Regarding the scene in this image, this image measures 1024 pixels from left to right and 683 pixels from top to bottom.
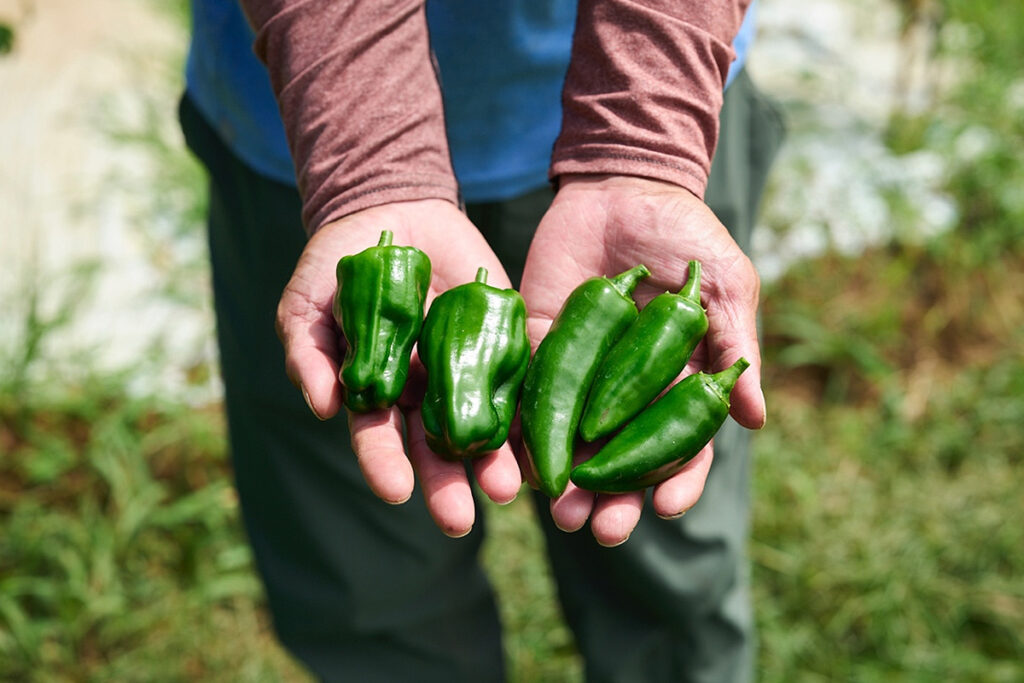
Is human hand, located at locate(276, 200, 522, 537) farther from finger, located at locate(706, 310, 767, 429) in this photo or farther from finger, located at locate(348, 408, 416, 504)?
finger, located at locate(706, 310, 767, 429)

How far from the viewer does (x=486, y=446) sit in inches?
65.6

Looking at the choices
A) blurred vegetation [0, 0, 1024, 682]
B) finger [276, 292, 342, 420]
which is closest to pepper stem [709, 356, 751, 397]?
finger [276, 292, 342, 420]

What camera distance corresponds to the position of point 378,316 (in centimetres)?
180

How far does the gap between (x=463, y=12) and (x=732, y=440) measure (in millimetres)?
1088

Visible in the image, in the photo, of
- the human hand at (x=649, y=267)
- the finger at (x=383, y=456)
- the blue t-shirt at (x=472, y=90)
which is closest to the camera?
the finger at (x=383, y=456)

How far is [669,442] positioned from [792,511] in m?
1.71

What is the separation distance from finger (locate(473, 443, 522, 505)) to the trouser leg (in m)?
0.51

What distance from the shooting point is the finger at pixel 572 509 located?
159cm

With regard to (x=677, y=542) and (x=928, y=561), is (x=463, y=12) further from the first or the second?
(x=928, y=561)

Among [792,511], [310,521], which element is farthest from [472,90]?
[792,511]

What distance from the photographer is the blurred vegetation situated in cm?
284

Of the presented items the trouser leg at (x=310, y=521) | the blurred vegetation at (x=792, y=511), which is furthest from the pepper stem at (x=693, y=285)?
the blurred vegetation at (x=792, y=511)

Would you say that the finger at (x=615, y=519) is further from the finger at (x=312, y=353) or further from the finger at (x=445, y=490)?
the finger at (x=312, y=353)

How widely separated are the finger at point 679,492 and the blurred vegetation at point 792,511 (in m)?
1.45
